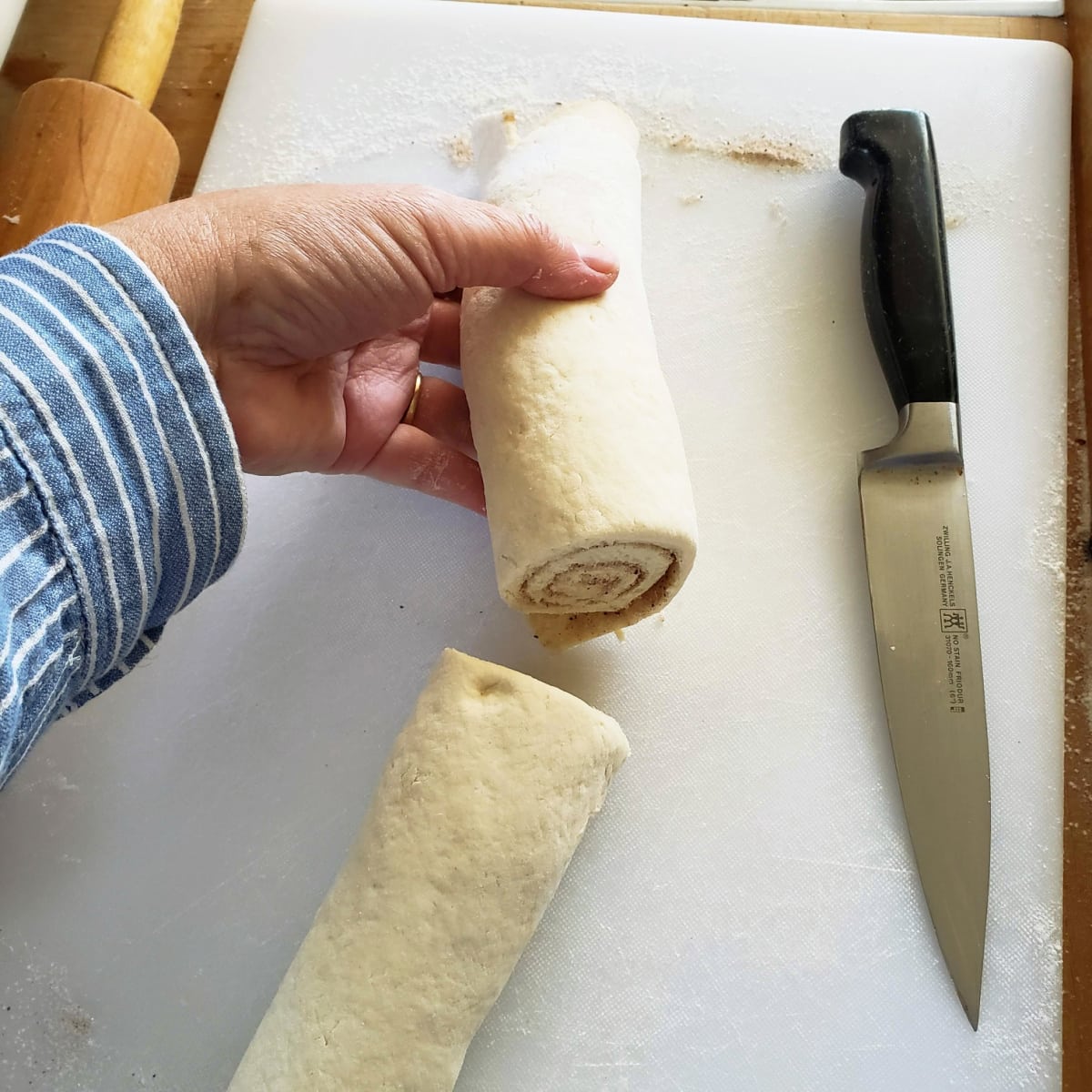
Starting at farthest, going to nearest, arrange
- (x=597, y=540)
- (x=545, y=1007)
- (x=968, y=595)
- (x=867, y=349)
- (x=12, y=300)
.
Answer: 1. (x=867, y=349)
2. (x=968, y=595)
3. (x=545, y=1007)
4. (x=597, y=540)
5. (x=12, y=300)

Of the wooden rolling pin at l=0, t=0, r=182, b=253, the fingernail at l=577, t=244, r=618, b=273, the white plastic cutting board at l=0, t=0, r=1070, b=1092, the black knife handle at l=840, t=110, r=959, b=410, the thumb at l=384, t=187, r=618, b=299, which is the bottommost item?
the white plastic cutting board at l=0, t=0, r=1070, b=1092

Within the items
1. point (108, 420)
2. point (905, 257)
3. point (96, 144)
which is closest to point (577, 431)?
point (108, 420)

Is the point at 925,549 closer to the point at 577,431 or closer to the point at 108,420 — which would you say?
the point at 577,431

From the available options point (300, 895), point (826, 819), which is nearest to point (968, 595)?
point (826, 819)

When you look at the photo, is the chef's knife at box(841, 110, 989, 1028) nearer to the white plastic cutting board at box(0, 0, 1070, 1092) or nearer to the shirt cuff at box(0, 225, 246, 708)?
the white plastic cutting board at box(0, 0, 1070, 1092)

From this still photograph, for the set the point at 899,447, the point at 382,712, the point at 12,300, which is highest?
the point at 12,300

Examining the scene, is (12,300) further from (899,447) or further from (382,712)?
(899,447)

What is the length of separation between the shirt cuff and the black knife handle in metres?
1.00

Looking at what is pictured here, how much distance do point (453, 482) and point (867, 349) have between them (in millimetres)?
733

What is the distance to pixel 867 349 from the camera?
1.61m

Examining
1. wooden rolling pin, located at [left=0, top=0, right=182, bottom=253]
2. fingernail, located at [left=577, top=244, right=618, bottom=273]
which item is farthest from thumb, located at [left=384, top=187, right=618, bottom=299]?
wooden rolling pin, located at [left=0, top=0, right=182, bottom=253]

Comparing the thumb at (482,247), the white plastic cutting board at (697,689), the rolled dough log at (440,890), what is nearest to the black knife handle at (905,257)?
the white plastic cutting board at (697,689)

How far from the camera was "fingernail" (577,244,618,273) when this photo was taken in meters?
→ 1.27

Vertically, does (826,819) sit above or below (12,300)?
below
